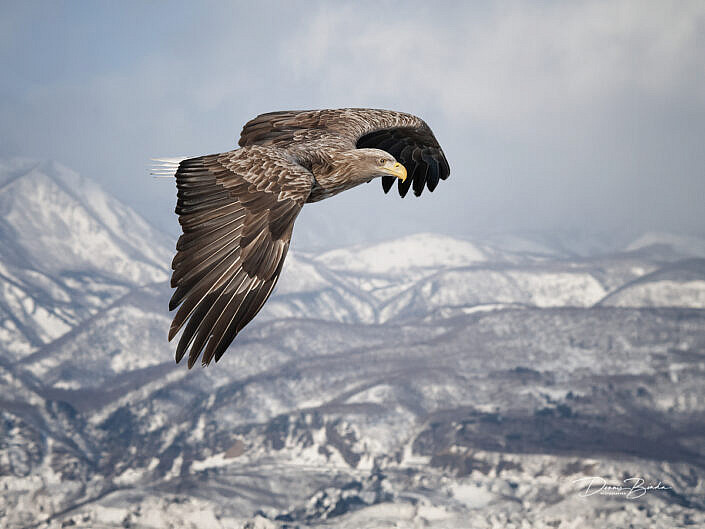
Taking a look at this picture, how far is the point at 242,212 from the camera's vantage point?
42.8ft

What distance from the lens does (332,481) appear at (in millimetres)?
166875

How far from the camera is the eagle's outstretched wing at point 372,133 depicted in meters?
18.3

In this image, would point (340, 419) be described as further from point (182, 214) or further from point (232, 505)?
point (182, 214)

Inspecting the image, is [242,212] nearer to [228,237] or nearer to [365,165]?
[228,237]

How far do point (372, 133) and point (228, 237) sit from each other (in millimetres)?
8591

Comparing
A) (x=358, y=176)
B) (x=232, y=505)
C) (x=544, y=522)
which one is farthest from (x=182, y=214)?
(x=232, y=505)

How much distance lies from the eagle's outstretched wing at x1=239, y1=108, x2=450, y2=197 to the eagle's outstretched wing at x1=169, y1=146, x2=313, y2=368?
3.71 meters

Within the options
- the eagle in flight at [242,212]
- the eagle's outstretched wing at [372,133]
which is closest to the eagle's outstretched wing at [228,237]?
the eagle in flight at [242,212]

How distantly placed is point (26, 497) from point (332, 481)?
6208cm

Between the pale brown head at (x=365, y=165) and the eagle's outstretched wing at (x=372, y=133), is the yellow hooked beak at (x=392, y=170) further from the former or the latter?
the eagle's outstretched wing at (x=372, y=133)

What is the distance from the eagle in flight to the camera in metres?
11.2

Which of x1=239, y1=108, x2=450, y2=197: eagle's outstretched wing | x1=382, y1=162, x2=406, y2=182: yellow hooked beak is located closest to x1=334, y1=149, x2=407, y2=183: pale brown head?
x1=382, y1=162, x2=406, y2=182: yellow hooked beak

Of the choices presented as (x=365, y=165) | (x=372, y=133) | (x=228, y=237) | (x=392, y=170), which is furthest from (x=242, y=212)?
(x=372, y=133)

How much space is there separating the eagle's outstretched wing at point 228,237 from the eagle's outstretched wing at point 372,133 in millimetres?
3711
